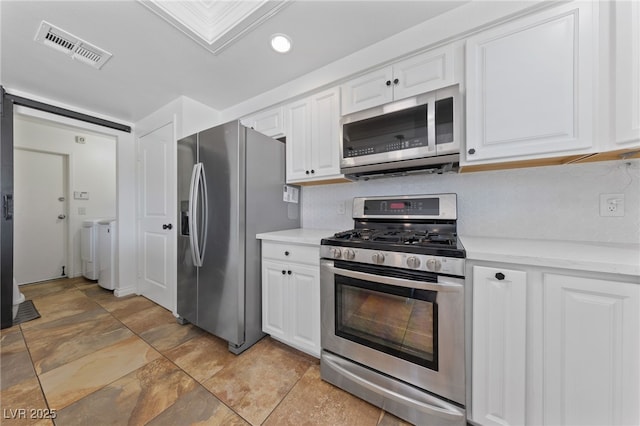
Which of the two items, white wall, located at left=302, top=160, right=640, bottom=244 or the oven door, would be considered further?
white wall, located at left=302, top=160, right=640, bottom=244

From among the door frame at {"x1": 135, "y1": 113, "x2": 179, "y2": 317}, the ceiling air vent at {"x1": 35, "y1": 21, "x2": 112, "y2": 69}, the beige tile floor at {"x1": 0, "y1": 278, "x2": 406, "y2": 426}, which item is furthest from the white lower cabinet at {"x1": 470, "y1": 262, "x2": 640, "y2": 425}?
the ceiling air vent at {"x1": 35, "y1": 21, "x2": 112, "y2": 69}

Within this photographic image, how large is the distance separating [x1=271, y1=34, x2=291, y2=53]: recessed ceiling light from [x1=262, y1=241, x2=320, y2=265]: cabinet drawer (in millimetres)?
1530

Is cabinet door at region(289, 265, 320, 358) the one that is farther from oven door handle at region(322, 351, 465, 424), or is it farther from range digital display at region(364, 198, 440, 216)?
range digital display at region(364, 198, 440, 216)

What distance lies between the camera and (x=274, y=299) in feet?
5.73

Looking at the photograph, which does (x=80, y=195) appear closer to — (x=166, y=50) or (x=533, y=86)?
(x=166, y=50)

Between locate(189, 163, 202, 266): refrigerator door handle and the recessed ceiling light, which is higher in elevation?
the recessed ceiling light

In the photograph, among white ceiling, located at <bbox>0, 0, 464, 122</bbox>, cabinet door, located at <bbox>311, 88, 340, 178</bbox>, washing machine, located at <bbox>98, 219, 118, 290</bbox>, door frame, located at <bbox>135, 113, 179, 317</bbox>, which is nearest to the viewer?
white ceiling, located at <bbox>0, 0, 464, 122</bbox>

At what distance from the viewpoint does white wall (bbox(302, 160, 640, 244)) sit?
120 centimetres

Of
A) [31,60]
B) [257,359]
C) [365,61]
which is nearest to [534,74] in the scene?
[365,61]

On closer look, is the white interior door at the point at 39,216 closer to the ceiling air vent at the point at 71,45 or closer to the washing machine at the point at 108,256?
the washing machine at the point at 108,256

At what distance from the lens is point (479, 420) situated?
105 centimetres

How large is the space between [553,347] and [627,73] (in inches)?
49.2

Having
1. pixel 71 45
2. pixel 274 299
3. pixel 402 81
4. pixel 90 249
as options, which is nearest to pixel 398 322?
pixel 274 299

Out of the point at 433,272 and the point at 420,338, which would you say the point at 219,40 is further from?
the point at 420,338
